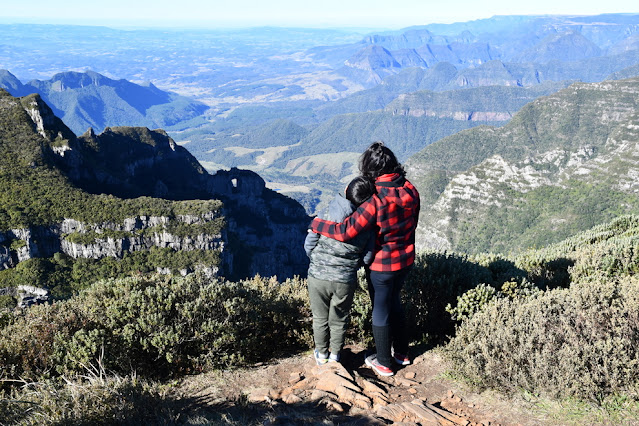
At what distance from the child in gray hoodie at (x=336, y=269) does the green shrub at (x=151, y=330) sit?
0.94m

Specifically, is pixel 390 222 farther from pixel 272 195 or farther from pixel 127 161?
pixel 272 195

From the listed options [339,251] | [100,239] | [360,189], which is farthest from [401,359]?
[100,239]

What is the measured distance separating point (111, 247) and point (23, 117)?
908 inches

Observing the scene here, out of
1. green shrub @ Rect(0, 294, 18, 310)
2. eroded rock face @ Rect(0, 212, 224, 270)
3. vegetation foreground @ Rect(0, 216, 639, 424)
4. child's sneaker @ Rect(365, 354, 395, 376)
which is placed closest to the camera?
vegetation foreground @ Rect(0, 216, 639, 424)

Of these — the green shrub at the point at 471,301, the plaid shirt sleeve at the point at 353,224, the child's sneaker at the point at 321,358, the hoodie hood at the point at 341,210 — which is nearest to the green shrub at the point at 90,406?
the child's sneaker at the point at 321,358

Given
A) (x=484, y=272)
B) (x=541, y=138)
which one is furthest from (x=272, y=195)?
(x=541, y=138)

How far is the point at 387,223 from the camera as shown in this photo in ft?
15.7

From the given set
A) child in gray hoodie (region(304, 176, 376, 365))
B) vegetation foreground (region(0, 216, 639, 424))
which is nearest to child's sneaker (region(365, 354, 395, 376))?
child in gray hoodie (region(304, 176, 376, 365))

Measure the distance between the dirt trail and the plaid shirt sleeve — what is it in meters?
1.62

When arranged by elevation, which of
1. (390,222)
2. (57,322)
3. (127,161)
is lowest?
(127,161)

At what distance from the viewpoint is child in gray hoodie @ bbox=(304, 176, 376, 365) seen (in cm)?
479

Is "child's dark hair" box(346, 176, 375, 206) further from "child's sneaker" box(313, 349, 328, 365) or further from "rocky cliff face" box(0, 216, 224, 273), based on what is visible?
"rocky cliff face" box(0, 216, 224, 273)

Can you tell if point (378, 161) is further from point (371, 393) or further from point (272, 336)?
point (272, 336)

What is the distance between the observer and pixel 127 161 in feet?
257
